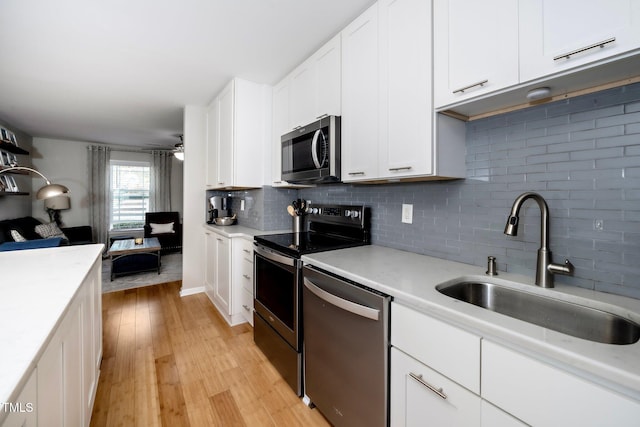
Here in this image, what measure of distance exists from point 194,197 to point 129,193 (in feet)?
12.5

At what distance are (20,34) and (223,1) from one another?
1564mm

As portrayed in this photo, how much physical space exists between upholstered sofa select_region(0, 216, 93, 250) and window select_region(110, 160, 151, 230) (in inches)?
31.9

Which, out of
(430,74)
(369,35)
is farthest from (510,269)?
(369,35)

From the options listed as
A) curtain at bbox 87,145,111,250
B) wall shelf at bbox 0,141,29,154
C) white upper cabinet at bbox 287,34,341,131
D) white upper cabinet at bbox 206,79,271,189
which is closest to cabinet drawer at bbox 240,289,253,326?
white upper cabinet at bbox 206,79,271,189

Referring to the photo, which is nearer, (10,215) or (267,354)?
(267,354)

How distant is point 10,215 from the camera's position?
449 centimetres

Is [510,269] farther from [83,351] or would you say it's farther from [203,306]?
[203,306]

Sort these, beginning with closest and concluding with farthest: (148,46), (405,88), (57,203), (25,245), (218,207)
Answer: (405,88)
(148,46)
(25,245)
(218,207)
(57,203)

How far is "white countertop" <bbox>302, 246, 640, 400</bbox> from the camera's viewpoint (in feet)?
2.10

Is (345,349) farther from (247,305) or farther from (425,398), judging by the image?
(247,305)

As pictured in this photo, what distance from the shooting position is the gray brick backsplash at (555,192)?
1042 millimetres

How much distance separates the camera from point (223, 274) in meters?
2.87

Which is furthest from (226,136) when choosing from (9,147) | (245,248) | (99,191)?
(99,191)

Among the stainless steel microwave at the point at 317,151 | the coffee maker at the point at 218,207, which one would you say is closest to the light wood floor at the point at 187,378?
the coffee maker at the point at 218,207
